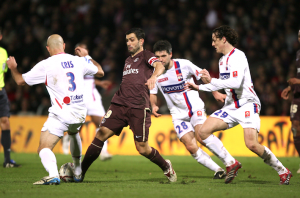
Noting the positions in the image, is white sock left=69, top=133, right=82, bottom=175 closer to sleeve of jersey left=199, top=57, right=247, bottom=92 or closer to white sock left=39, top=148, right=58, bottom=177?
white sock left=39, top=148, right=58, bottom=177

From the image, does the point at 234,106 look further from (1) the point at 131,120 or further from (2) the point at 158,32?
(2) the point at 158,32

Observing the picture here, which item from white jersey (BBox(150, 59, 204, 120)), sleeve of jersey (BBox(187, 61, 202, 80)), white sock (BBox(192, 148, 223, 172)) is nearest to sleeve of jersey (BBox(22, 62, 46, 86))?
white jersey (BBox(150, 59, 204, 120))

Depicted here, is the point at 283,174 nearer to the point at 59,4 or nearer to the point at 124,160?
the point at 124,160

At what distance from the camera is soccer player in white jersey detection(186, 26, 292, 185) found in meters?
5.67

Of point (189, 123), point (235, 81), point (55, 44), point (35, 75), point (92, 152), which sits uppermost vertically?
point (55, 44)

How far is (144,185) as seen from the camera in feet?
18.0

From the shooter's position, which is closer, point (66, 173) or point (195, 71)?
point (66, 173)

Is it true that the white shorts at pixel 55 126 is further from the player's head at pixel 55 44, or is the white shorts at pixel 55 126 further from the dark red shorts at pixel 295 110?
the dark red shorts at pixel 295 110

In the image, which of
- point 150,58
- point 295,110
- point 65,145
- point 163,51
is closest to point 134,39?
point 150,58

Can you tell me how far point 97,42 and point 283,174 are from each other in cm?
1164

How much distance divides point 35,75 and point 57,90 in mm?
350

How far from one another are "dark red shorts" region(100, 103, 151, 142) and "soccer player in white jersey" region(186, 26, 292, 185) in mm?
813

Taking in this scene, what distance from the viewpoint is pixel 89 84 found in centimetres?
1012

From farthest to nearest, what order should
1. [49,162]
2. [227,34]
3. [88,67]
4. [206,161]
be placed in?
[206,161] → [227,34] → [88,67] → [49,162]
